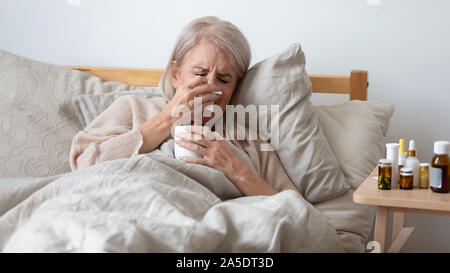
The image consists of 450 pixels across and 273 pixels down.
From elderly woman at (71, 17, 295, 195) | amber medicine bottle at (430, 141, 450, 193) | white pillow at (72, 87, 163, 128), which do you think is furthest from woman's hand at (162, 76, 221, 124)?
amber medicine bottle at (430, 141, 450, 193)

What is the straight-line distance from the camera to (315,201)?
57.9 inches

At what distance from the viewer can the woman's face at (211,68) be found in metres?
1.49

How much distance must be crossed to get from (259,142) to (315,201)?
229 millimetres

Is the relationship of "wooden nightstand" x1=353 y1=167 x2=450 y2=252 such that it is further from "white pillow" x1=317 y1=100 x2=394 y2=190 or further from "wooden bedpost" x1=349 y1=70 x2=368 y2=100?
"wooden bedpost" x1=349 y1=70 x2=368 y2=100

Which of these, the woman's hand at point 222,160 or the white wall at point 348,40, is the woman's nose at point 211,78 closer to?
the woman's hand at point 222,160

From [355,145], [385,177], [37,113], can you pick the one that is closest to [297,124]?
[355,145]

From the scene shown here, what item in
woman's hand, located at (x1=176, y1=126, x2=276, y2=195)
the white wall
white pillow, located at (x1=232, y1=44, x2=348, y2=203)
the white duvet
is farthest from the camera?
the white wall

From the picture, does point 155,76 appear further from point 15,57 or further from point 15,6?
point 15,6

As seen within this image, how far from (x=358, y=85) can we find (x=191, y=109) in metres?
0.57

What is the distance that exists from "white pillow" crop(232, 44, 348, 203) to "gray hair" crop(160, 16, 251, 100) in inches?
2.4

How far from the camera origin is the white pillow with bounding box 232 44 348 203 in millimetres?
1459

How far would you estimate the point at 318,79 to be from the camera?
1742 millimetres

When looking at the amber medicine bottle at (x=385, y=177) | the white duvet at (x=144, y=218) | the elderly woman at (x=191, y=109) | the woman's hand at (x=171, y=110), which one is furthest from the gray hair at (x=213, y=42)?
the amber medicine bottle at (x=385, y=177)

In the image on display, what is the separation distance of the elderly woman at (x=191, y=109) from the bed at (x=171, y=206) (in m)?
0.08
